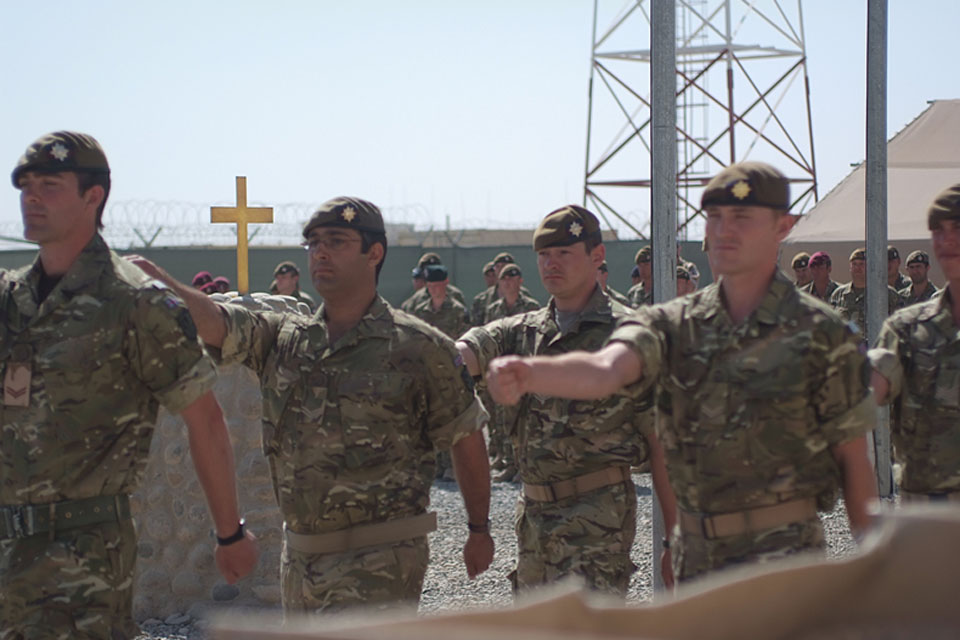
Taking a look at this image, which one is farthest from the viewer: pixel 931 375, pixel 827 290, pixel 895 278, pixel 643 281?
pixel 827 290

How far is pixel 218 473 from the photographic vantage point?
3.61 meters

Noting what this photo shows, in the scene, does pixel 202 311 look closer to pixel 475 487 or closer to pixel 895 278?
pixel 475 487

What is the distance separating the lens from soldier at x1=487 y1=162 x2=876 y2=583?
3.19m

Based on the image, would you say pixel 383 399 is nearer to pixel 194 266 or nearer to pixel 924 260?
pixel 924 260

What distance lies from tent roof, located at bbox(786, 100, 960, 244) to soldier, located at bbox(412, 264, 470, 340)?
19.7 feet

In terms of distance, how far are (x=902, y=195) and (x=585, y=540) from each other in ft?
41.5

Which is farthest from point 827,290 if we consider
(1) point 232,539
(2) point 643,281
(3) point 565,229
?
(1) point 232,539

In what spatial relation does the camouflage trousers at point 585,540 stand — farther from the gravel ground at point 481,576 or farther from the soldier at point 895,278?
the soldier at point 895,278

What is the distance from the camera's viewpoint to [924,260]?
11.9 meters

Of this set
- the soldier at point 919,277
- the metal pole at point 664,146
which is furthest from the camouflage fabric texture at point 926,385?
the soldier at point 919,277

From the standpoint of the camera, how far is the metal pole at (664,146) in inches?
201

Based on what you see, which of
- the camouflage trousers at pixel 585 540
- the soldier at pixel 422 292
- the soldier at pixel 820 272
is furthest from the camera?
the soldier at pixel 422 292

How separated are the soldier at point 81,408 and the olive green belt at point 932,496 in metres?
2.37

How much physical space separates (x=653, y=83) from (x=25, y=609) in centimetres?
338
